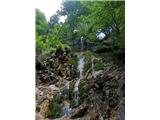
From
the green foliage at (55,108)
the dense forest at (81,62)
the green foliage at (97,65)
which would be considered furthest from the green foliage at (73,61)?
the green foliage at (55,108)

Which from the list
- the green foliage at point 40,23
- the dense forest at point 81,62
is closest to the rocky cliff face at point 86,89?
the dense forest at point 81,62

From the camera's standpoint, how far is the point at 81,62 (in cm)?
295

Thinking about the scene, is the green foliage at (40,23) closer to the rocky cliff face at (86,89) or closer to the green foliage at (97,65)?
the rocky cliff face at (86,89)

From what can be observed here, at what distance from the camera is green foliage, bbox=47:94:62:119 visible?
291cm

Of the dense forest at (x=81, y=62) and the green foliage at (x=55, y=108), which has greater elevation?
the dense forest at (x=81, y=62)

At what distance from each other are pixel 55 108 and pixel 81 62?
389mm

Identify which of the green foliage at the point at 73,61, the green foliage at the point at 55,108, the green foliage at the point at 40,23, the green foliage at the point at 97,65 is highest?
the green foliage at the point at 40,23

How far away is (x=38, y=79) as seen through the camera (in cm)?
293

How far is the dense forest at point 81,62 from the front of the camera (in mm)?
2922

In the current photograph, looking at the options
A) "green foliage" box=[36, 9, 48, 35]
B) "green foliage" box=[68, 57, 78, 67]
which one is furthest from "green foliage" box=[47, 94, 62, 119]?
"green foliage" box=[36, 9, 48, 35]
